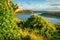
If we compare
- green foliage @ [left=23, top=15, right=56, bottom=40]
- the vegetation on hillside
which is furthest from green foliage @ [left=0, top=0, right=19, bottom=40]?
green foliage @ [left=23, top=15, right=56, bottom=40]

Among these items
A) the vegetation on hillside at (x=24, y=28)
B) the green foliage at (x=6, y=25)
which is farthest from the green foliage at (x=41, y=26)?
the green foliage at (x=6, y=25)

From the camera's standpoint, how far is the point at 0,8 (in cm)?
1439

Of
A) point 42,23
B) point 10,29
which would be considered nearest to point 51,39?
point 42,23

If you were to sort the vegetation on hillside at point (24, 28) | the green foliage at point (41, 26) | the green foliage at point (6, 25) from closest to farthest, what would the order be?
the green foliage at point (6, 25) → the vegetation on hillside at point (24, 28) → the green foliage at point (41, 26)

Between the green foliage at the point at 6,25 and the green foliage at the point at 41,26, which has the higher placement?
the green foliage at the point at 6,25

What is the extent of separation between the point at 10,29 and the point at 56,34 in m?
4.72

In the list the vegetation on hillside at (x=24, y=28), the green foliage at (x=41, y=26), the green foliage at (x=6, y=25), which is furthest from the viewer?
the green foliage at (x=41, y=26)

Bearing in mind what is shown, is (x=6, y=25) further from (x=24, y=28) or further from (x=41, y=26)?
(x=41, y=26)

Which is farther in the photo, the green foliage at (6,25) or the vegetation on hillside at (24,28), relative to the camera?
the vegetation on hillside at (24,28)

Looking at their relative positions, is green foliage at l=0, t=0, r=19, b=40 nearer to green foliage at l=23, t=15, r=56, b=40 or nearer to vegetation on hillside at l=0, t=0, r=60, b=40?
vegetation on hillside at l=0, t=0, r=60, b=40

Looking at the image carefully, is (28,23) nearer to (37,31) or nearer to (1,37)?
(37,31)

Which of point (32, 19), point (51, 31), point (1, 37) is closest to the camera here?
point (1, 37)

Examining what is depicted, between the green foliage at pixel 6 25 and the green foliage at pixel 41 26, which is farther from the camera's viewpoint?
the green foliage at pixel 41 26

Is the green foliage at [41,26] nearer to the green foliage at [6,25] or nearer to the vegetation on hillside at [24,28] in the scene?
the vegetation on hillside at [24,28]
